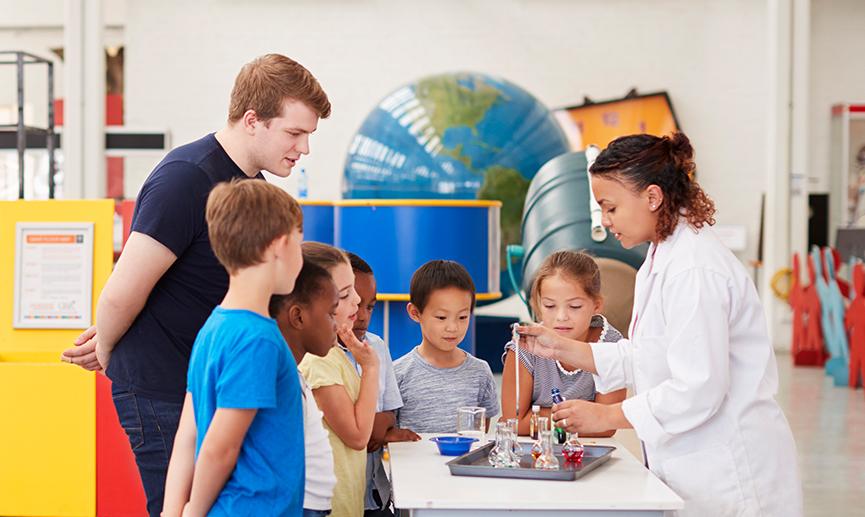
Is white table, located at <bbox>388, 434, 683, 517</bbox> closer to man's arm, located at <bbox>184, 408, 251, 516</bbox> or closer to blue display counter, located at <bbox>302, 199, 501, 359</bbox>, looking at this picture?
man's arm, located at <bbox>184, 408, 251, 516</bbox>

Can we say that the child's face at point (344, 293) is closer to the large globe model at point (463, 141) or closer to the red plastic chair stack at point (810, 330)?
the large globe model at point (463, 141)

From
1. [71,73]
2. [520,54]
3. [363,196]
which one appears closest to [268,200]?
[363,196]

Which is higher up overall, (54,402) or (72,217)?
(72,217)

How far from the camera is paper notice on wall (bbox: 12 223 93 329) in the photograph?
384 centimetres

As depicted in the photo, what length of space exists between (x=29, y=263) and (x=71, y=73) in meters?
5.85

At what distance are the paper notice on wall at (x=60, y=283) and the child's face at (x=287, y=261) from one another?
2080mm

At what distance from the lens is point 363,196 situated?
21.2 feet

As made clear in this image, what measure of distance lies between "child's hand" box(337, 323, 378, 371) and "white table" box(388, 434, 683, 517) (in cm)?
25

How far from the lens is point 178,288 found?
2.26 meters

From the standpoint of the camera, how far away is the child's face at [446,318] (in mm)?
3076

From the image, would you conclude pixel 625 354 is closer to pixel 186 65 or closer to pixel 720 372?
pixel 720 372

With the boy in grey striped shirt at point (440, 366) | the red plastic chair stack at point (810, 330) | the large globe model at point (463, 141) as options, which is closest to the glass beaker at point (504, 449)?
the boy in grey striped shirt at point (440, 366)

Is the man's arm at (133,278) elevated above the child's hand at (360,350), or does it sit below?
above

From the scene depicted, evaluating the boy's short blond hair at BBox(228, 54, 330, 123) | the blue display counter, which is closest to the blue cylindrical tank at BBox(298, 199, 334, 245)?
the blue display counter
